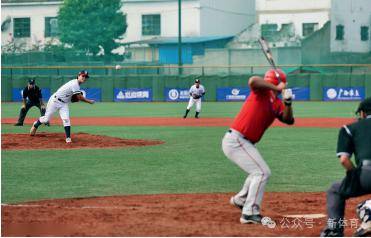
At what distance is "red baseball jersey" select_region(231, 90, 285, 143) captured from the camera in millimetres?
10375

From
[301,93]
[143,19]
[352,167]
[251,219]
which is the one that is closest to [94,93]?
[301,93]

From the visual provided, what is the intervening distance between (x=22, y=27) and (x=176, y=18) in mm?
15212

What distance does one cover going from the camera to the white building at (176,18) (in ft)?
250

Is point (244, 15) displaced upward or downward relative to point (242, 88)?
upward

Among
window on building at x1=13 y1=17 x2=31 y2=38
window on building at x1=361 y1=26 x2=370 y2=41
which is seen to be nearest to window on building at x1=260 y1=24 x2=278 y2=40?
window on building at x1=361 y1=26 x2=370 y2=41

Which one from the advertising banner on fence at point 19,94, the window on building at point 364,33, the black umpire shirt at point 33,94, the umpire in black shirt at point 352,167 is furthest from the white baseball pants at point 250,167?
the window on building at point 364,33

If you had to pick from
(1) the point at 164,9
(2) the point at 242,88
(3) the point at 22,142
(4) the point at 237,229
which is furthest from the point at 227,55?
(4) the point at 237,229

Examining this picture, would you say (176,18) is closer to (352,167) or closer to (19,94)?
(19,94)

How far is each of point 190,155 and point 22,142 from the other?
518cm

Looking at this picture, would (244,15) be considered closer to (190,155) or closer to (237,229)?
(190,155)

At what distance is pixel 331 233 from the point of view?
30.1ft

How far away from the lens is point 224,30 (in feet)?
266

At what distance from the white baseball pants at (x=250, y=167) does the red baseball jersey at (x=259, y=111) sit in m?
0.18

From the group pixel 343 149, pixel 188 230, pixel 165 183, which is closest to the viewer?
pixel 343 149
